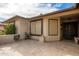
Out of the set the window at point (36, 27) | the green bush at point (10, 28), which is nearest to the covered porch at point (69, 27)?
the window at point (36, 27)

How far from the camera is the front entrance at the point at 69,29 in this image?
10613mm

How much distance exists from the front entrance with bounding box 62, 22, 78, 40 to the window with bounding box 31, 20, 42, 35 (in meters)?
1.53

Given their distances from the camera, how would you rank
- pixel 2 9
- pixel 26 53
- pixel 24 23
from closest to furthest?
pixel 26 53, pixel 2 9, pixel 24 23

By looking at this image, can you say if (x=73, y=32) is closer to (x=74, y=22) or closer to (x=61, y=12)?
(x=74, y=22)

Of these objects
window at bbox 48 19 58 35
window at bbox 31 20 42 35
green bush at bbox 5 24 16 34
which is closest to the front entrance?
window at bbox 48 19 58 35

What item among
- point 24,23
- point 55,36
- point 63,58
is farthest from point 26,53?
point 24,23

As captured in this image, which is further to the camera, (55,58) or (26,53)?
(26,53)

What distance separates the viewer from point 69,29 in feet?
35.9

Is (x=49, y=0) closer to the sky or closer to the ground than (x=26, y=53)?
closer to the sky

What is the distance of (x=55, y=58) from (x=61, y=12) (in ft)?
10.8

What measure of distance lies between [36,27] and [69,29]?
2119 millimetres

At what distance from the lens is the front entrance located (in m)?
10.6

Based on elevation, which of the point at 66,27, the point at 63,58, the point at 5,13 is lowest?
the point at 63,58

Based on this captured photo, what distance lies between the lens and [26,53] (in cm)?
654
